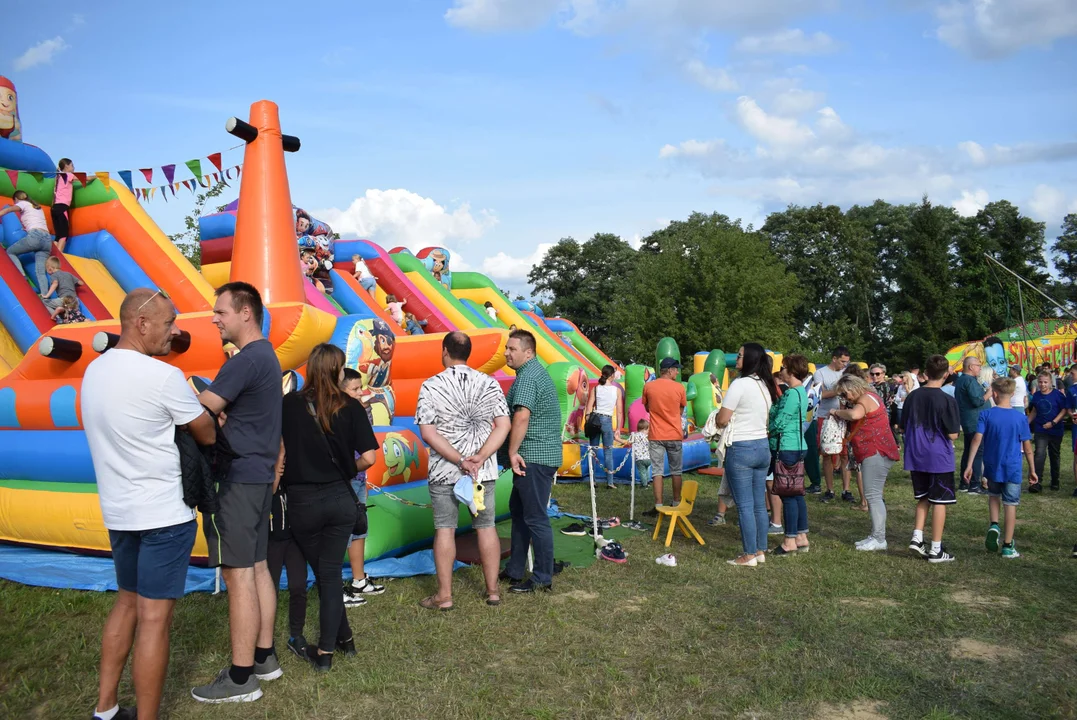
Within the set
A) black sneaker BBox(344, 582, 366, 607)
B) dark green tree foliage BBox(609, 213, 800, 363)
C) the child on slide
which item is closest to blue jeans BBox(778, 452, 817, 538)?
black sneaker BBox(344, 582, 366, 607)

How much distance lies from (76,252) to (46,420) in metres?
2.84

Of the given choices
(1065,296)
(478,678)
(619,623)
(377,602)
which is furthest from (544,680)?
(1065,296)

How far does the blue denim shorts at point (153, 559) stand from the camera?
287cm

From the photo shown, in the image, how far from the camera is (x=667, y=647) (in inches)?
161

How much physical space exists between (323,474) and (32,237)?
18.7 feet

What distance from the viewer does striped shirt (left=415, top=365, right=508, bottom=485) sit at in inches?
184

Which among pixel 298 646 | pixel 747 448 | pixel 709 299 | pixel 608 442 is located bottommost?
pixel 298 646

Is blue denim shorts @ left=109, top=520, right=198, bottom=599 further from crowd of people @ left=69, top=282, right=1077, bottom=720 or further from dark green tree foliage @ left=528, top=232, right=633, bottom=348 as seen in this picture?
dark green tree foliage @ left=528, top=232, right=633, bottom=348

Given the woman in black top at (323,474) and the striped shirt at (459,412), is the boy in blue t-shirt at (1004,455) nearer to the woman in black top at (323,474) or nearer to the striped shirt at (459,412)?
the striped shirt at (459,412)

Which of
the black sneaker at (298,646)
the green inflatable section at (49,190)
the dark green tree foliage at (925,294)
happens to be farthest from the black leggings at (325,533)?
the dark green tree foliage at (925,294)

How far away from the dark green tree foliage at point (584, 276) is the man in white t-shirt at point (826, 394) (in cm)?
3639

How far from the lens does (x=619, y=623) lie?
448 cm

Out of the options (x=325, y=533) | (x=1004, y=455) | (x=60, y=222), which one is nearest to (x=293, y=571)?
(x=325, y=533)

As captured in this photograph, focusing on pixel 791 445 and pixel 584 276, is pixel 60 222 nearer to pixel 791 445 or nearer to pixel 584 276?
pixel 791 445
